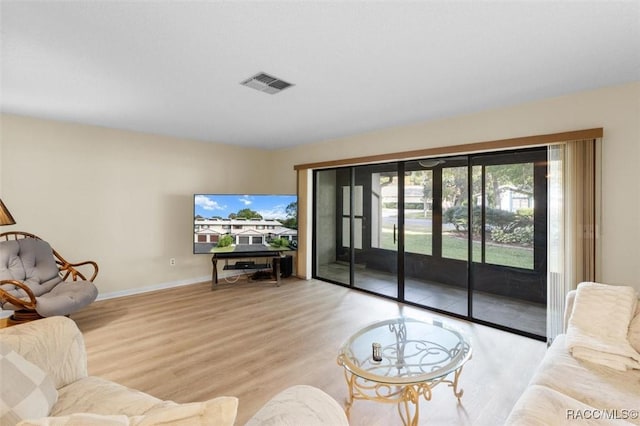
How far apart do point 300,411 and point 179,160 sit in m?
4.85

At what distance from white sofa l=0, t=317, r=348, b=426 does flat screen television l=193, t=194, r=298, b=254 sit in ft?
10.2

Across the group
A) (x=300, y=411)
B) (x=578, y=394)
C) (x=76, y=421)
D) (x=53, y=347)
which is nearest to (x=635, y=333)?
(x=578, y=394)

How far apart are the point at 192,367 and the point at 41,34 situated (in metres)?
2.59

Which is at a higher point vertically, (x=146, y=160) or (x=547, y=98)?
(x=547, y=98)

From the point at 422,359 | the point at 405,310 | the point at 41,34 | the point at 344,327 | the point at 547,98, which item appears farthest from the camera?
the point at 405,310

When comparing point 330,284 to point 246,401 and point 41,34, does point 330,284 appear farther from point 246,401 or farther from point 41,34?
point 41,34

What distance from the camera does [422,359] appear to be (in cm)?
205

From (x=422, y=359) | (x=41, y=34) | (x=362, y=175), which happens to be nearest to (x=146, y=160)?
(x=41, y=34)

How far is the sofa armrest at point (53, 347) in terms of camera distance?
1509 millimetres

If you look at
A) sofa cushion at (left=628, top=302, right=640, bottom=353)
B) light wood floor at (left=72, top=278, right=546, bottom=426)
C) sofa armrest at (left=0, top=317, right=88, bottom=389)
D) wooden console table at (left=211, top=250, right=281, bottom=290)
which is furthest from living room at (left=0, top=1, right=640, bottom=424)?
sofa armrest at (left=0, top=317, right=88, bottom=389)

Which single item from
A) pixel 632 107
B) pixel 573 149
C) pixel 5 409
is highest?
pixel 632 107

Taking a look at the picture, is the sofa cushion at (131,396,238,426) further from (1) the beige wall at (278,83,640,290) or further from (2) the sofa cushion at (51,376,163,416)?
(1) the beige wall at (278,83,640,290)

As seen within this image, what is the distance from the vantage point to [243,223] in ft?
16.4

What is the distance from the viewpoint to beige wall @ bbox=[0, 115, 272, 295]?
3.75 metres
